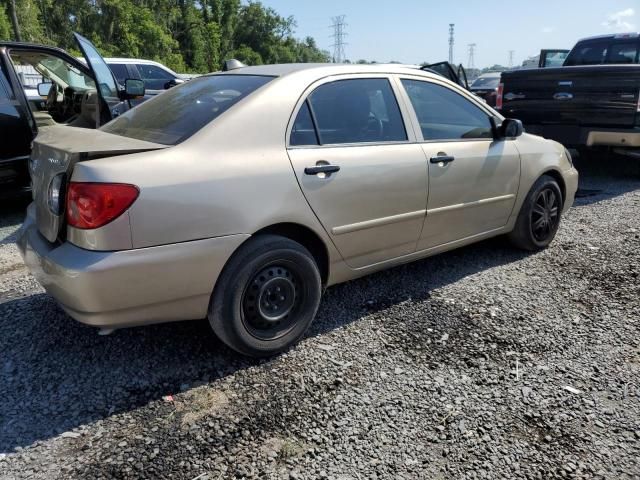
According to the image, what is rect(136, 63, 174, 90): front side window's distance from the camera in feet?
44.5

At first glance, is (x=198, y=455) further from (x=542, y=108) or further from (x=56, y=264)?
(x=542, y=108)

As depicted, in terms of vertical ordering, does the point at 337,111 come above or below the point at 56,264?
above

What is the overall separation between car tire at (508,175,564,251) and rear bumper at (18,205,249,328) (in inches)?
111

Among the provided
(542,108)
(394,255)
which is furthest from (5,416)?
(542,108)

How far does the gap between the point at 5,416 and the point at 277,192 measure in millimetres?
1718

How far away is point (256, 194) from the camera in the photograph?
2.77 meters

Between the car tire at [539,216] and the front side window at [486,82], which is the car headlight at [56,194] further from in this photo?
the front side window at [486,82]

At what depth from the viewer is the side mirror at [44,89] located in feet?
23.5

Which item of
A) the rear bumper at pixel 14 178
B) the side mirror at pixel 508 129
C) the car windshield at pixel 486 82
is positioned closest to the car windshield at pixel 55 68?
the rear bumper at pixel 14 178

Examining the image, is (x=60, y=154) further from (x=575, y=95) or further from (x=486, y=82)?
(x=486, y=82)

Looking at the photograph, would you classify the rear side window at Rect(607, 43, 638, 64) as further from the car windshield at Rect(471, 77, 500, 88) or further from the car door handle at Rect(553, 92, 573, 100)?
the car windshield at Rect(471, 77, 500, 88)

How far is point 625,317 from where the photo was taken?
11.9ft

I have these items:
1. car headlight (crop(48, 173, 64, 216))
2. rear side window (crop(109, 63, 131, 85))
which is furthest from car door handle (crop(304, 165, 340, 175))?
rear side window (crop(109, 63, 131, 85))

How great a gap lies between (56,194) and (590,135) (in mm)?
6931
